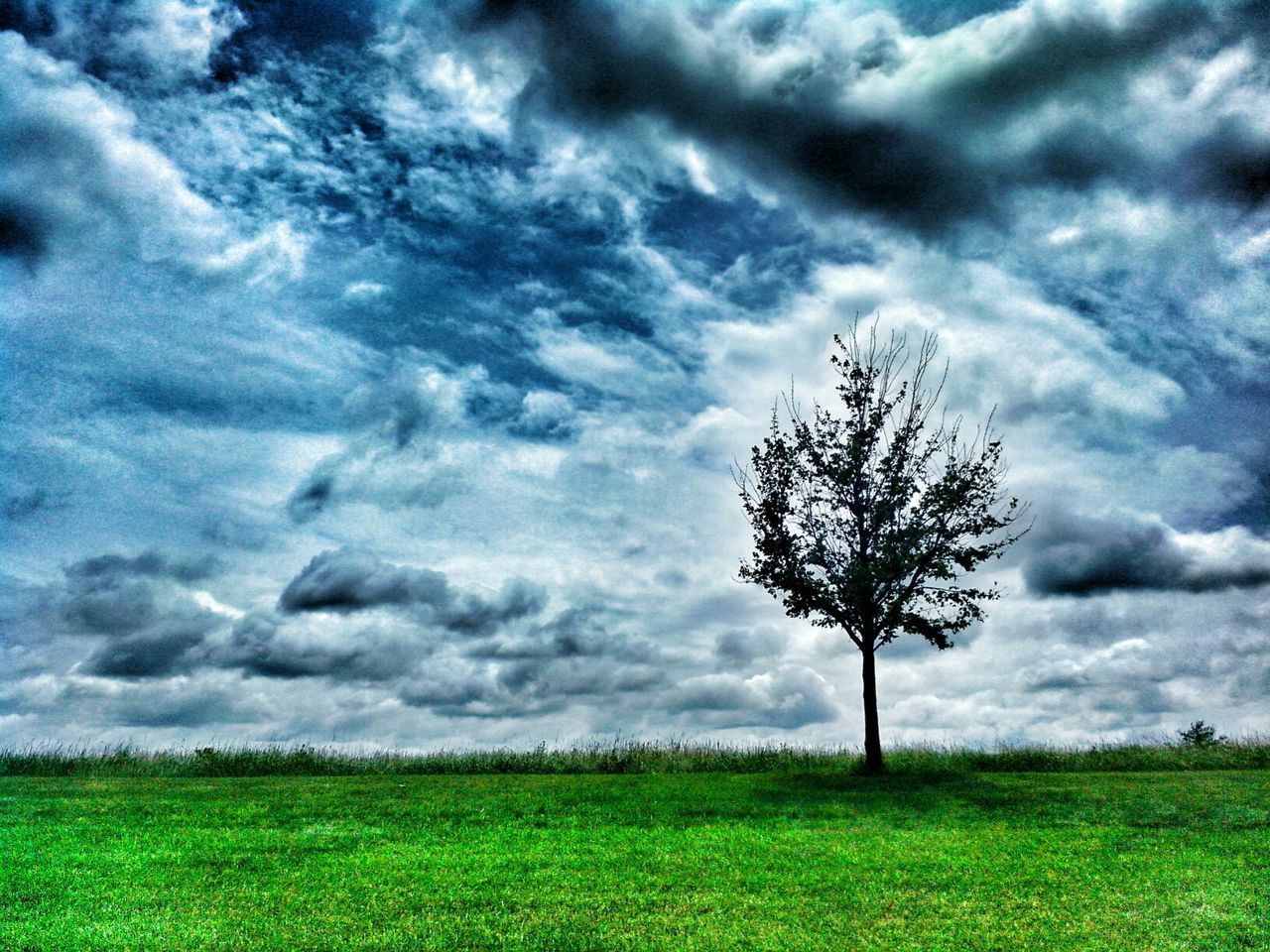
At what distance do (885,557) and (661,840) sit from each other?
679 inches

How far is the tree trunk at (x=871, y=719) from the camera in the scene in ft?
98.5

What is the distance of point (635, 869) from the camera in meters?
14.1

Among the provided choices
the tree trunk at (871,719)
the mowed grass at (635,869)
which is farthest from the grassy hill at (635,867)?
the tree trunk at (871,719)

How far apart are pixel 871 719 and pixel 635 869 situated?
1879 centimetres

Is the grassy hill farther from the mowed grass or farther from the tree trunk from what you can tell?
the tree trunk

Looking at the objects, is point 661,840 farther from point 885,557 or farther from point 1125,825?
point 885,557

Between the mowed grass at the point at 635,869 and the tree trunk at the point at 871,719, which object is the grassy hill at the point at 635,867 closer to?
the mowed grass at the point at 635,869

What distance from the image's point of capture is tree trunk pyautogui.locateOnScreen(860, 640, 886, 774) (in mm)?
30031

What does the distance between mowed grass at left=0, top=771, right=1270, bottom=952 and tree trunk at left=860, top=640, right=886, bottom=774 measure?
6382 millimetres

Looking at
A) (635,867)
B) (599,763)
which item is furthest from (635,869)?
(599,763)

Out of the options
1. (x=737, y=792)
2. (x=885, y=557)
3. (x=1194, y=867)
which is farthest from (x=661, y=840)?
(x=885, y=557)

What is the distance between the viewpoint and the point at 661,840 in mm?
16406

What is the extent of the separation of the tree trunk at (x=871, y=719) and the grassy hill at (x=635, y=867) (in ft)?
19.0

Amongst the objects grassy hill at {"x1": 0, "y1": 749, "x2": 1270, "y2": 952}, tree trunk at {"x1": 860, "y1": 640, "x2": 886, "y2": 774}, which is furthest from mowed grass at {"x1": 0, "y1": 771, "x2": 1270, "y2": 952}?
tree trunk at {"x1": 860, "y1": 640, "x2": 886, "y2": 774}
